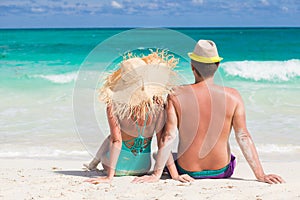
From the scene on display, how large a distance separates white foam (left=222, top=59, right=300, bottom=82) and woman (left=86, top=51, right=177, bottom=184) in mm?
10780

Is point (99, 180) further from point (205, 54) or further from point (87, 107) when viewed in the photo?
point (87, 107)

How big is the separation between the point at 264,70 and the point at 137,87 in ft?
43.8

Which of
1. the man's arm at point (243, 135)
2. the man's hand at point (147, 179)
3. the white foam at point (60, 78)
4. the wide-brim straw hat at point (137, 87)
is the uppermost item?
the wide-brim straw hat at point (137, 87)

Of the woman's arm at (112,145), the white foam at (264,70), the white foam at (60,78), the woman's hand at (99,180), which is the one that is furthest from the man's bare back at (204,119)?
the white foam at (264,70)

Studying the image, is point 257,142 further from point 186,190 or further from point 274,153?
point 186,190

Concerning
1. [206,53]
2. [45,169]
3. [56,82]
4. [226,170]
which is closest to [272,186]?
[226,170]

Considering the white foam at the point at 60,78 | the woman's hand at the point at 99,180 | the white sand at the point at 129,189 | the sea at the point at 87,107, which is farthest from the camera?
the white foam at the point at 60,78

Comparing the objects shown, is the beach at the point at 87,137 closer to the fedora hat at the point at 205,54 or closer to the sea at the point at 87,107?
the sea at the point at 87,107

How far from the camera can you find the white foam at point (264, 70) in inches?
567

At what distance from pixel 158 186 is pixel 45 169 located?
1503 mm

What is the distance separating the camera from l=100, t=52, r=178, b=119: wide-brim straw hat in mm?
3549

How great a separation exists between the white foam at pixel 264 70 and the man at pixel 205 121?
10752 millimetres

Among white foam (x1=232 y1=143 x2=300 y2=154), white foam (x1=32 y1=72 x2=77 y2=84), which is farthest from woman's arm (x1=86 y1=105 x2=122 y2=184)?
white foam (x1=32 y1=72 x2=77 y2=84)

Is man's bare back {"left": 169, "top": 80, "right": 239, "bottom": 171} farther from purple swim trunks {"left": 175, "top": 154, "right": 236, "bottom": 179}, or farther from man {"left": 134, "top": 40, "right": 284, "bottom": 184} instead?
purple swim trunks {"left": 175, "top": 154, "right": 236, "bottom": 179}
